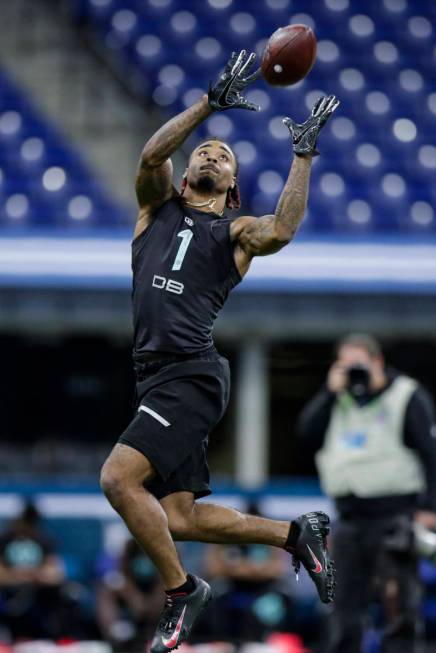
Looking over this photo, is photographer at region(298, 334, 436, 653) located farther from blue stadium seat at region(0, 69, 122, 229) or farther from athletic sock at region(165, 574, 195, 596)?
blue stadium seat at region(0, 69, 122, 229)

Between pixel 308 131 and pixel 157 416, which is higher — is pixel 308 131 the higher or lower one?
the higher one

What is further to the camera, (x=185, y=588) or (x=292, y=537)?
(x=292, y=537)

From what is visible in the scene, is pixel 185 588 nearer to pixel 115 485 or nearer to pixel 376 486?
pixel 115 485

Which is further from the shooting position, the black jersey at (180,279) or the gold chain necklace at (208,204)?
the gold chain necklace at (208,204)

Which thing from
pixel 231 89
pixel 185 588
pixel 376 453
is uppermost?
pixel 231 89

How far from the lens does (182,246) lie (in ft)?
17.6

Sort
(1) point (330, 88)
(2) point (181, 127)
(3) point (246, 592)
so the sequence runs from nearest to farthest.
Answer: (2) point (181, 127) < (3) point (246, 592) < (1) point (330, 88)

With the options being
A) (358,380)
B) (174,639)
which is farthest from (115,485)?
(358,380)

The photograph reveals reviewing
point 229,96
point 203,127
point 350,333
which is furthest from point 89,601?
point 229,96

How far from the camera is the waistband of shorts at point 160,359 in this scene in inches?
208

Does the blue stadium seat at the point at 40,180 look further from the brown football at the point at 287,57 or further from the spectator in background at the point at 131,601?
the brown football at the point at 287,57

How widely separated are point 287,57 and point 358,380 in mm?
2216

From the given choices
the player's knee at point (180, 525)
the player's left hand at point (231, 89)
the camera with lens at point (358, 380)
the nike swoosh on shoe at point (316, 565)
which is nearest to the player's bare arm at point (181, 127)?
the player's left hand at point (231, 89)

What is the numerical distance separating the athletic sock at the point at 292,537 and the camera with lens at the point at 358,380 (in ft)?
5.52
